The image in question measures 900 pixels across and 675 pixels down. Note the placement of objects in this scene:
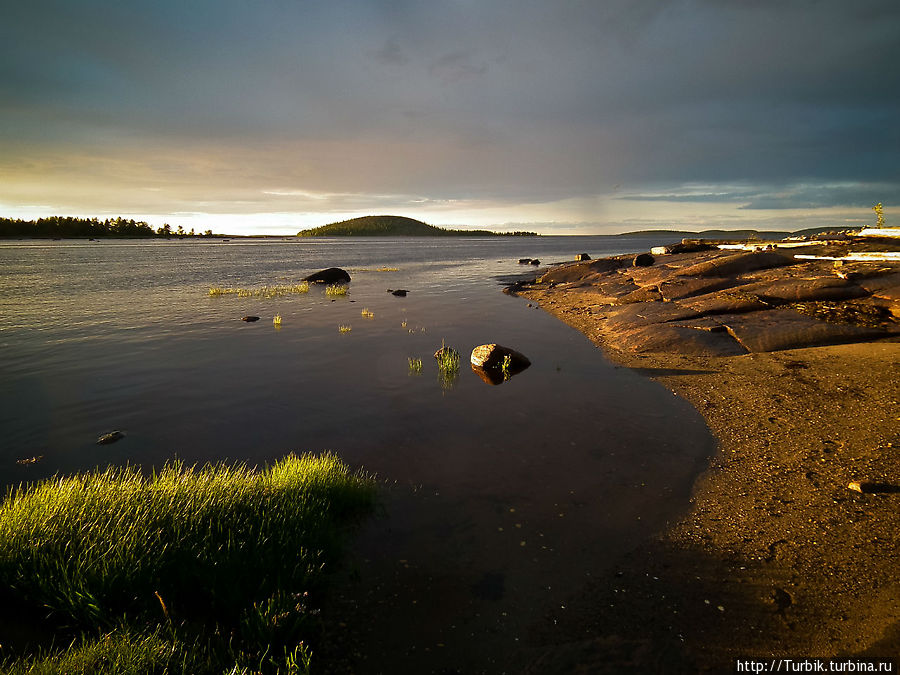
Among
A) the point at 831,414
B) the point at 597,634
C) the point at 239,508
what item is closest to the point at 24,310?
the point at 239,508

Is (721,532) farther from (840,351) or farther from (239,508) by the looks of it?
(840,351)


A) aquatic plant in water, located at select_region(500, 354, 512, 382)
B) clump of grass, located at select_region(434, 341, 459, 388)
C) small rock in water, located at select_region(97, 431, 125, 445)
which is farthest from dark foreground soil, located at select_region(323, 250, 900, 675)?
small rock in water, located at select_region(97, 431, 125, 445)

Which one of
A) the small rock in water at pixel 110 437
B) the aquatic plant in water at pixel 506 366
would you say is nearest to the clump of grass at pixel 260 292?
the aquatic plant in water at pixel 506 366

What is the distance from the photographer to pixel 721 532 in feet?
22.0

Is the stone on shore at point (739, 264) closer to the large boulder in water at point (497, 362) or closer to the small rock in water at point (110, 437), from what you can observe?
the large boulder in water at point (497, 362)

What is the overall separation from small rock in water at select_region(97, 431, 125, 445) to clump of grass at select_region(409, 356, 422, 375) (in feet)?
29.5

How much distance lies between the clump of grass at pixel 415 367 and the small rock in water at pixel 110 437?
29.5 ft

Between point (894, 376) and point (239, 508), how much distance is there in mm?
16802

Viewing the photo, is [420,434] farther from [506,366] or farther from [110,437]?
[110,437]

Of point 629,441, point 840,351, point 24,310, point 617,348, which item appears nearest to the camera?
point 629,441

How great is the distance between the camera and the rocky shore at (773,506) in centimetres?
479

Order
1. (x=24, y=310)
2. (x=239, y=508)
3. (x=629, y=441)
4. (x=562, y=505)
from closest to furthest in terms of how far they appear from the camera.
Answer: (x=239, y=508), (x=562, y=505), (x=629, y=441), (x=24, y=310)

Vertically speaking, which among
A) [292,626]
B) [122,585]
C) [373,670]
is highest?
[122,585]

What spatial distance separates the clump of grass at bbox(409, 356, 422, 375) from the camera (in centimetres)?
1636
